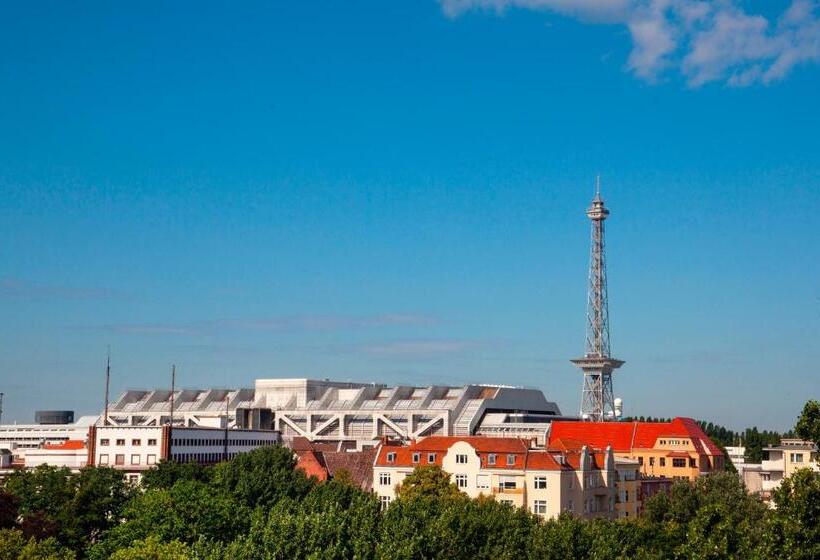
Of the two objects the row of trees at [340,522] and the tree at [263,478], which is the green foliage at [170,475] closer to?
the row of trees at [340,522]

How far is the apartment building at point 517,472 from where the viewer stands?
11588cm

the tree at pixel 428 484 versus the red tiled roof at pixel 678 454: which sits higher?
the red tiled roof at pixel 678 454

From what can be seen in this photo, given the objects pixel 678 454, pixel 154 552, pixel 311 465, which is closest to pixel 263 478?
pixel 311 465

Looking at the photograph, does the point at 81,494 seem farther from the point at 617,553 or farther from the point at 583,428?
the point at 583,428

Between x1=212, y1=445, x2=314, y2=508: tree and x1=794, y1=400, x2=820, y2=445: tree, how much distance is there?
6772cm

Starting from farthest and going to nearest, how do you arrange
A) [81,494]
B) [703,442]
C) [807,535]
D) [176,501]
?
[703,442] < [81,494] < [176,501] < [807,535]

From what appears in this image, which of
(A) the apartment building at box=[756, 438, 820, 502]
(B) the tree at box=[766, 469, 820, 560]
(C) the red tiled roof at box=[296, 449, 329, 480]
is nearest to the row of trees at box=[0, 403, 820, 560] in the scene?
(B) the tree at box=[766, 469, 820, 560]

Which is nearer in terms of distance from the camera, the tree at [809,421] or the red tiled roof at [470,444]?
the tree at [809,421]

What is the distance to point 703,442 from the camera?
172000mm

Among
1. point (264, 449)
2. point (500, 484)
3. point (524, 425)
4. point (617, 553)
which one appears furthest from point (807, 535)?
point (524, 425)

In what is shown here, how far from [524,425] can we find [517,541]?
11620cm

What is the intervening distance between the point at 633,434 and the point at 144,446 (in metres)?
74.1

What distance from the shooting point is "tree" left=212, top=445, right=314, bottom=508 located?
113312 mm

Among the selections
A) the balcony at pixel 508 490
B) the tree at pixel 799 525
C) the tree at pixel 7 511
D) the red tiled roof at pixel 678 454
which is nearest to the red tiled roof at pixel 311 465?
the balcony at pixel 508 490
